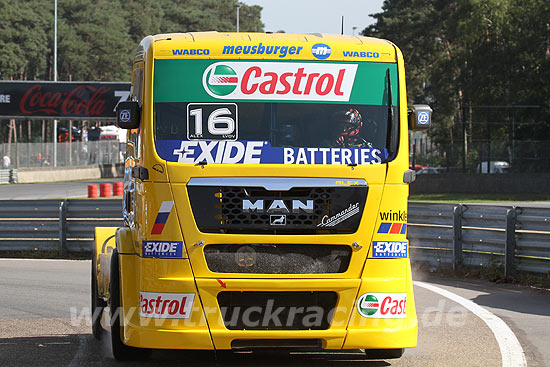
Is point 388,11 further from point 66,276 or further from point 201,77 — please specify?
point 201,77

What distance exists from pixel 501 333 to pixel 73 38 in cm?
10505

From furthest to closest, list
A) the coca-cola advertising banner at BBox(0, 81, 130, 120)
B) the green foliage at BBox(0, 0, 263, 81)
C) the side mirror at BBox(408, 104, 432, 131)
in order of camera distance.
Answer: the green foliage at BBox(0, 0, 263, 81) < the coca-cola advertising banner at BBox(0, 81, 130, 120) < the side mirror at BBox(408, 104, 432, 131)

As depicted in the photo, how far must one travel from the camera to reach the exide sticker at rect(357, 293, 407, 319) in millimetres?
7730

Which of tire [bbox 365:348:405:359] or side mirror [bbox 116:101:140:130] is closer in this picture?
side mirror [bbox 116:101:140:130]

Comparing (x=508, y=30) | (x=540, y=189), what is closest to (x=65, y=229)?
(x=540, y=189)

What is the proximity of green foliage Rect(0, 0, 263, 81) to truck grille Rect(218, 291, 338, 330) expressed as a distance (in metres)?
97.3

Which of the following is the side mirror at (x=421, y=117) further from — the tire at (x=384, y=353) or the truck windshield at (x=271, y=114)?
the tire at (x=384, y=353)

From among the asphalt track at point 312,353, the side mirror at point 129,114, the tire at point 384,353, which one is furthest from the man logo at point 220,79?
the tire at point 384,353

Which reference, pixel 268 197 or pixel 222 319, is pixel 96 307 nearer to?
pixel 222 319

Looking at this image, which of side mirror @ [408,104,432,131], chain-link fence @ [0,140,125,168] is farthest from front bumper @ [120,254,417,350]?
chain-link fence @ [0,140,125,168]

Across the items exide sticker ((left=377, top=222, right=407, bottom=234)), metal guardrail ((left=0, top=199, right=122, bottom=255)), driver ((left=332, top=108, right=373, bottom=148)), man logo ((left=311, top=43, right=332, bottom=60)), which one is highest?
man logo ((left=311, top=43, right=332, bottom=60))

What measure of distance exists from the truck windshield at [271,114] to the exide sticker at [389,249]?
65cm

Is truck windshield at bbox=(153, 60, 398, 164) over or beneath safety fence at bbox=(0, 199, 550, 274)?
over

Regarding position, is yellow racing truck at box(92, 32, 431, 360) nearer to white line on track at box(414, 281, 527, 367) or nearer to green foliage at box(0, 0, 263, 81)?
white line on track at box(414, 281, 527, 367)
